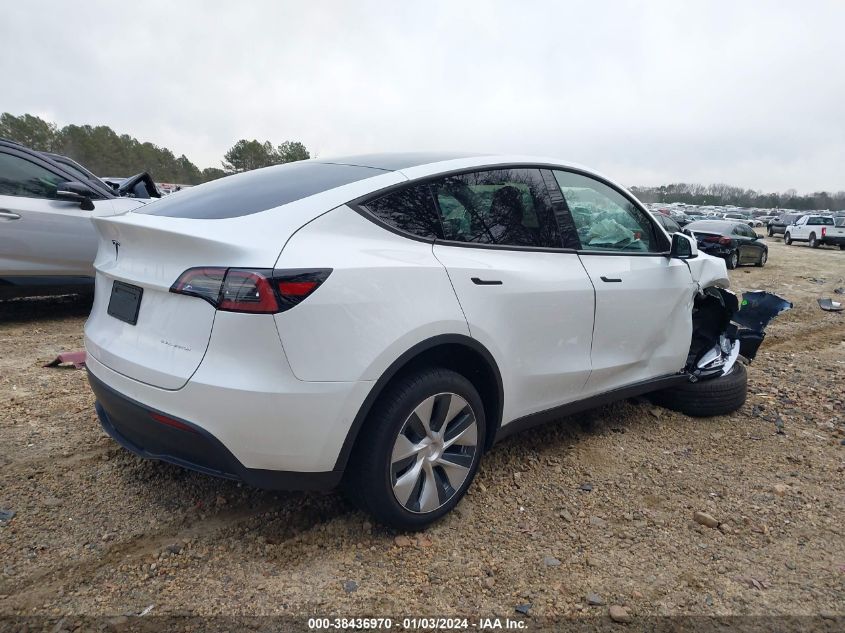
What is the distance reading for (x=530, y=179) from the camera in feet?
10.1

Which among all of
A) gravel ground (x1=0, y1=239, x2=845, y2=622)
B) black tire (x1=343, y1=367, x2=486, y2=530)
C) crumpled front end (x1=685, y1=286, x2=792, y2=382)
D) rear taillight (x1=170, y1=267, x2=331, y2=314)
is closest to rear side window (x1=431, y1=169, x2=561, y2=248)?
black tire (x1=343, y1=367, x2=486, y2=530)

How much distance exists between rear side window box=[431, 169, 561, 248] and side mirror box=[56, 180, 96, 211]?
4519 mm

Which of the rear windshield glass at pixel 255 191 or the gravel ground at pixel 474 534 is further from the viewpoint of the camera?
the rear windshield glass at pixel 255 191

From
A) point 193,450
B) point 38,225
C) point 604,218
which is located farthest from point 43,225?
point 604,218

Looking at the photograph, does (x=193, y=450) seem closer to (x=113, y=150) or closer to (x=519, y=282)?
(x=519, y=282)

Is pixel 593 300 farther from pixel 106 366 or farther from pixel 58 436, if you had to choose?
pixel 58 436

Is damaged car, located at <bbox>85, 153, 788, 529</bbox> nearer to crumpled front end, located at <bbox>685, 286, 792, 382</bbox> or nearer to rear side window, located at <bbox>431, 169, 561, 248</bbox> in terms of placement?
rear side window, located at <bbox>431, 169, 561, 248</bbox>

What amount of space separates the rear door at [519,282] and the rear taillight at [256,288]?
0.66 m

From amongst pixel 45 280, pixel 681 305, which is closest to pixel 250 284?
pixel 681 305

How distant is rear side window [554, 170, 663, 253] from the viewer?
3234 millimetres

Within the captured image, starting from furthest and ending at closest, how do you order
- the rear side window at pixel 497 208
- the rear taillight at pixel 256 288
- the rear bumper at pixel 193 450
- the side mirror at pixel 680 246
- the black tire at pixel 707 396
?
the black tire at pixel 707 396
the side mirror at pixel 680 246
the rear side window at pixel 497 208
the rear bumper at pixel 193 450
the rear taillight at pixel 256 288

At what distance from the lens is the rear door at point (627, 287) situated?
321cm

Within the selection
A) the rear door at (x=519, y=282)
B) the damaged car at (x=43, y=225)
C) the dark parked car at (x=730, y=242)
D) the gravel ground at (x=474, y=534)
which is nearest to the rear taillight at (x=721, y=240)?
the dark parked car at (x=730, y=242)

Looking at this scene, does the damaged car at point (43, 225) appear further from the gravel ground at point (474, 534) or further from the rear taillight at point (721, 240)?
the rear taillight at point (721, 240)
